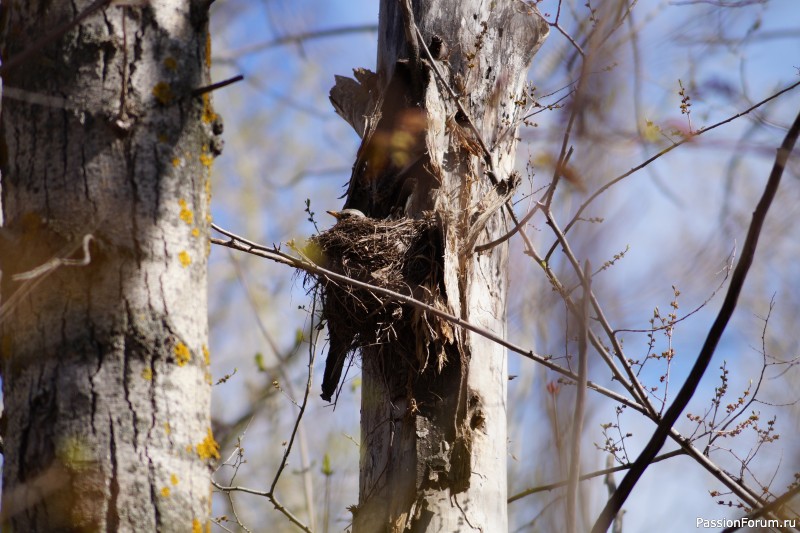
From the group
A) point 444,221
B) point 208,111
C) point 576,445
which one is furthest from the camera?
point 444,221

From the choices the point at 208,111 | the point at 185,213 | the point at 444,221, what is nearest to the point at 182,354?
the point at 185,213

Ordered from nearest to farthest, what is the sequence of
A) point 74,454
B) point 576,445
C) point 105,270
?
point 576,445
point 74,454
point 105,270

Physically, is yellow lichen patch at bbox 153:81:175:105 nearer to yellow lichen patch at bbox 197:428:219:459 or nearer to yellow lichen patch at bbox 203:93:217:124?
yellow lichen patch at bbox 203:93:217:124

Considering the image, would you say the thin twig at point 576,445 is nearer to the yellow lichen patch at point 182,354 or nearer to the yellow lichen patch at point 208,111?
the yellow lichen patch at point 182,354

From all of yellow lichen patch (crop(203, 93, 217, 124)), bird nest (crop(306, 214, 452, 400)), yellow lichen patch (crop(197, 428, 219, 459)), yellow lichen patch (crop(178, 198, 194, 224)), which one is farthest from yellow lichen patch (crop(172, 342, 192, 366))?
bird nest (crop(306, 214, 452, 400))

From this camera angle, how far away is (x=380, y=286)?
3.24 m

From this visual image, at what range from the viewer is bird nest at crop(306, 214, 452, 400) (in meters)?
3.10

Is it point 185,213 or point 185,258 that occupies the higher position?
point 185,213

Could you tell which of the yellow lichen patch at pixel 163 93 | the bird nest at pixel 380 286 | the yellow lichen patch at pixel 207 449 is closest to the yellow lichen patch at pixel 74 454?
the yellow lichen patch at pixel 207 449

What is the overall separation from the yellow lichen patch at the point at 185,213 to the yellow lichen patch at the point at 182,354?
1.00 ft

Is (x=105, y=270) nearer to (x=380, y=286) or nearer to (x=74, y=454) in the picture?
A: (x=74, y=454)

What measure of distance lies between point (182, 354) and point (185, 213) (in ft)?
1.13

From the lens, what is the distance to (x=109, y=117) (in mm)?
1796

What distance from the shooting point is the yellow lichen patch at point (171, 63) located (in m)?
1.90
